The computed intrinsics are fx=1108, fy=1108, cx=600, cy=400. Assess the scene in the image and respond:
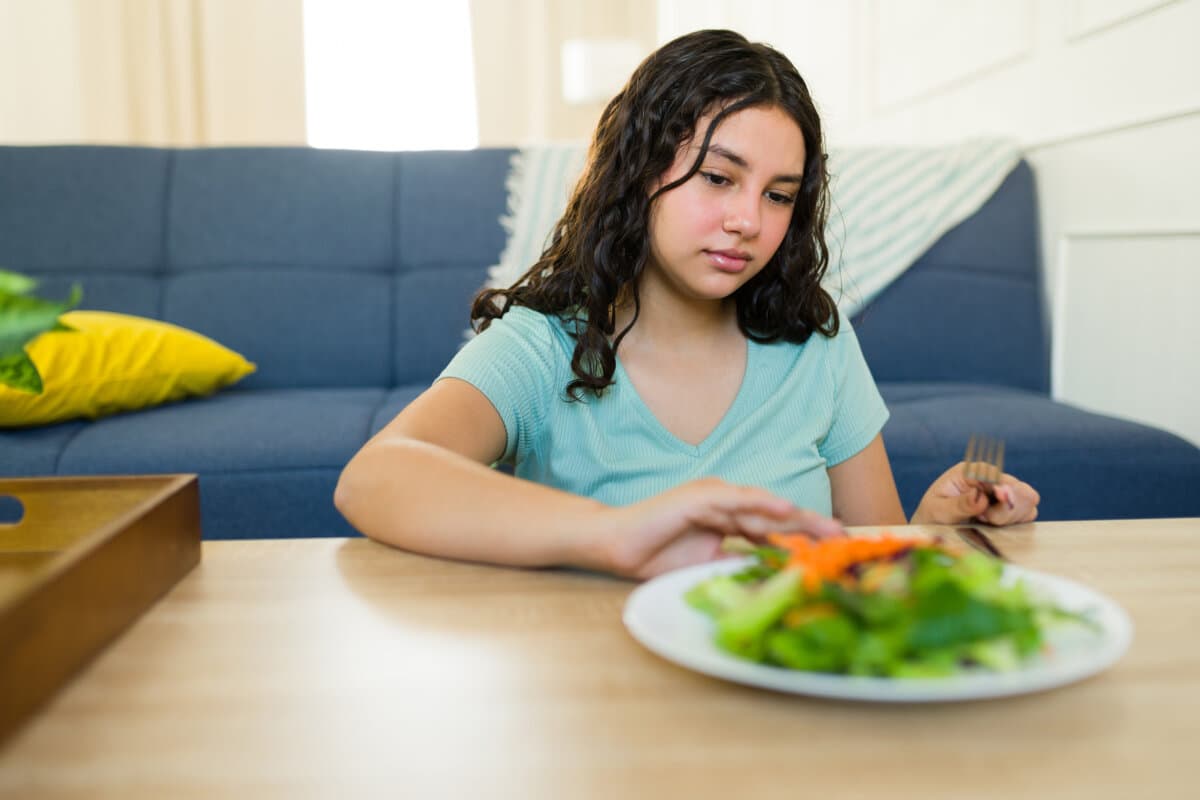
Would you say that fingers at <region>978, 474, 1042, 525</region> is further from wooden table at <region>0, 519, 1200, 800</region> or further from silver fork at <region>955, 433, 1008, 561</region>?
wooden table at <region>0, 519, 1200, 800</region>

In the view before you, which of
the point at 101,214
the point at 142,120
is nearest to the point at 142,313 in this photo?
the point at 101,214

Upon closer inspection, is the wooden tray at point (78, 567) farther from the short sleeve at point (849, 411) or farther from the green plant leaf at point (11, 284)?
the short sleeve at point (849, 411)

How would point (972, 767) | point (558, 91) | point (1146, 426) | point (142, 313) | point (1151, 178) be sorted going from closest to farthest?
point (972, 767), point (1146, 426), point (1151, 178), point (142, 313), point (558, 91)

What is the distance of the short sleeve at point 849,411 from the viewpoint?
1.20 m

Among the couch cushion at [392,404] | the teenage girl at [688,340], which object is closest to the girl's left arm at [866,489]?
the teenage girl at [688,340]

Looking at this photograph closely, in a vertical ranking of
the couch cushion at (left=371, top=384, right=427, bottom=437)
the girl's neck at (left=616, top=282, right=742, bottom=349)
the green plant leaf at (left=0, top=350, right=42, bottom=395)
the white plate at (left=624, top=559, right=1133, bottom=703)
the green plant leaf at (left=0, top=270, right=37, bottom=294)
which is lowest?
the couch cushion at (left=371, top=384, right=427, bottom=437)

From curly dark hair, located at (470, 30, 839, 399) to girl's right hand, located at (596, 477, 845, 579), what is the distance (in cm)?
38

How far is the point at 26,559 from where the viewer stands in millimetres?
762

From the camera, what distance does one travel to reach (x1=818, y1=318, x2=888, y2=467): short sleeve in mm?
1203

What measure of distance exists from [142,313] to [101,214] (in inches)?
9.3

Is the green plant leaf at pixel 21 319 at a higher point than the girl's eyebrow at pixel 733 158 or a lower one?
lower

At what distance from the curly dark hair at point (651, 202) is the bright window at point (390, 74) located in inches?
145

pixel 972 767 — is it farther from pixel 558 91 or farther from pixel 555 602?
pixel 558 91

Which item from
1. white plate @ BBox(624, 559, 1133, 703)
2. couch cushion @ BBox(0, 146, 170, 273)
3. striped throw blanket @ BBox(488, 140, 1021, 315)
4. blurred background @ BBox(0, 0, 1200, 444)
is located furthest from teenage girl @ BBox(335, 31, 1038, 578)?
couch cushion @ BBox(0, 146, 170, 273)
